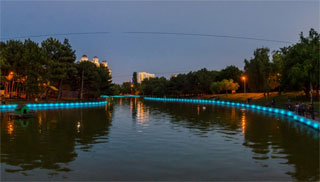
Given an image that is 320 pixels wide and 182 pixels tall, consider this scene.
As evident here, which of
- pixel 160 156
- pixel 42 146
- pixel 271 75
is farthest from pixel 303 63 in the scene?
pixel 42 146

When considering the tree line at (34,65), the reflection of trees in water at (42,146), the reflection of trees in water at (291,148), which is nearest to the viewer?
the reflection of trees in water at (291,148)

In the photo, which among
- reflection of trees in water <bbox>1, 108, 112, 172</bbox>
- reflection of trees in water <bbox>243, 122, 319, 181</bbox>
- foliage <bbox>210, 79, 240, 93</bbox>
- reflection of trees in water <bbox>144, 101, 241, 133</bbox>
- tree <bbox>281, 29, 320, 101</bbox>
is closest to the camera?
reflection of trees in water <bbox>243, 122, 319, 181</bbox>

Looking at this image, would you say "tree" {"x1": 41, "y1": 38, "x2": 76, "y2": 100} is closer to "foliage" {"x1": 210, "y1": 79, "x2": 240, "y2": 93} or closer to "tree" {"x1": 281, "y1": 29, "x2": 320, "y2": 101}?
"tree" {"x1": 281, "y1": 29, "x2": 320, "y2": 101}

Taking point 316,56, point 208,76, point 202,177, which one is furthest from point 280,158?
point 208,76

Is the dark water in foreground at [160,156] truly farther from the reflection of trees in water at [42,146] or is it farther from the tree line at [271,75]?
the tree line at [271,75]

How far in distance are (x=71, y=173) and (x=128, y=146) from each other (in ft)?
18.0

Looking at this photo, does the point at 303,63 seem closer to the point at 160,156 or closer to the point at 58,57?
the point at 160,156

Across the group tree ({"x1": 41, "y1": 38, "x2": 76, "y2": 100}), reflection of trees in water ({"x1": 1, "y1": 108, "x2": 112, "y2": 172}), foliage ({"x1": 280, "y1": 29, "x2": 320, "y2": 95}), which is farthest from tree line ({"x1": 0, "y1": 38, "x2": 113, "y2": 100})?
foliage ({"x1": 280, "y1": 29, "x2": 320, "y2": 95})

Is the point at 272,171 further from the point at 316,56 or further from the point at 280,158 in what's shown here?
the point at 316,56

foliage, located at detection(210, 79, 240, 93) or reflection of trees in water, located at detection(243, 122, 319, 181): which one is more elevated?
foliage, located at detection(210, 79, 240, 93)

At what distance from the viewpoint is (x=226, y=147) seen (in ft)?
50.2

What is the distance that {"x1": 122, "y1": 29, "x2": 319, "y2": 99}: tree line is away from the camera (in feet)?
153

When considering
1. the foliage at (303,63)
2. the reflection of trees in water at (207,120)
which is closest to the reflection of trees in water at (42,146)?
the reflection of trees in water at (207,120)

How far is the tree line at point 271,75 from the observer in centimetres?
4669
